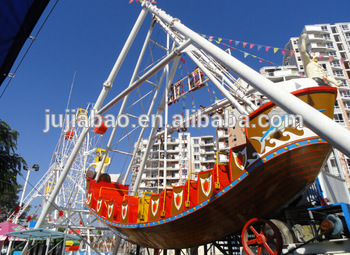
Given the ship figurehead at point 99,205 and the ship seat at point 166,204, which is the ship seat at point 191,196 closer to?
the ship seat at point 166,204

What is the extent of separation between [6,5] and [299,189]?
6.82 m

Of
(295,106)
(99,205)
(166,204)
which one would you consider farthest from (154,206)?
(295,106)

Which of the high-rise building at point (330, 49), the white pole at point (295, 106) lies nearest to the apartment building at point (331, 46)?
the high-rise building at point (330, 49)

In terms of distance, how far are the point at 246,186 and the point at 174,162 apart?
2360 inches

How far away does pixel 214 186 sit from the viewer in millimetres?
Result: 6512

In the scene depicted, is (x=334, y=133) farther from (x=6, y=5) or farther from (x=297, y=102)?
(x=6, y=5)

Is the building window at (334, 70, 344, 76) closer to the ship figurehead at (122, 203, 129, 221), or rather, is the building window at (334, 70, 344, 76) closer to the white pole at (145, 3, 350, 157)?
the ship figurehead at (122, 203, 129, 221)

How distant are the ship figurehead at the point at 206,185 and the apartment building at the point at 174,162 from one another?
51.0 m

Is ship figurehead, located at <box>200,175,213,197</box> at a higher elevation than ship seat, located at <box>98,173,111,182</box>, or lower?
lower

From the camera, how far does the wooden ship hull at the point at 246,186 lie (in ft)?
17.6

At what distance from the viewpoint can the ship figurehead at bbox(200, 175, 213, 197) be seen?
6.76 m

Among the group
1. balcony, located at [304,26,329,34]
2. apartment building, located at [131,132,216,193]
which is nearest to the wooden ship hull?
apartment building, located at [131,132,216,193]

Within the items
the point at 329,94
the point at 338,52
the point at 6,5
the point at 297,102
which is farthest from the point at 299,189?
A: the point at 338,52

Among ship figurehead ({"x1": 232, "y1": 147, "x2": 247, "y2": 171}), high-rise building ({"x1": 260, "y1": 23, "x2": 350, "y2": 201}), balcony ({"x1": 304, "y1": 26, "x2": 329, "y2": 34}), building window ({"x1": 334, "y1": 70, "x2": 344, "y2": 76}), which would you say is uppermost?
balcony ({"x1": 304, "y1": 26, "x2": 329, "y2": 34})
